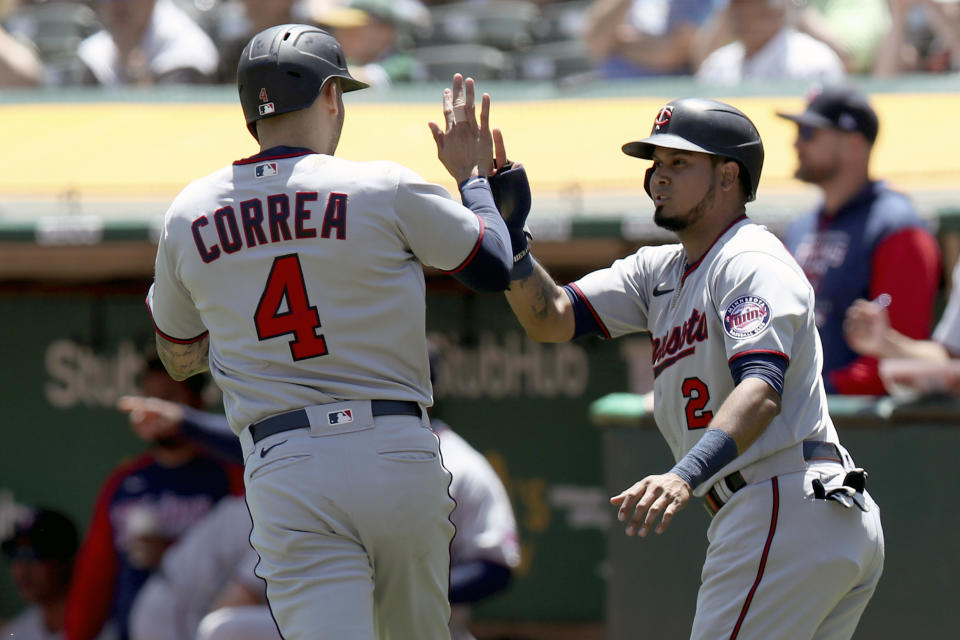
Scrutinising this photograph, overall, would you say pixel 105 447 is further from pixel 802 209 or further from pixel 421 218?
pixel 421 218

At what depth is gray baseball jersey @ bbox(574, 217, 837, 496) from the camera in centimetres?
288

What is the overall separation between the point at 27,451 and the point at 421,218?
4.14 m

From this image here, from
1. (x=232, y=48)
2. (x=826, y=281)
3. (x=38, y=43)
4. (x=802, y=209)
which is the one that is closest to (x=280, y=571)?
(x=826, y=281)

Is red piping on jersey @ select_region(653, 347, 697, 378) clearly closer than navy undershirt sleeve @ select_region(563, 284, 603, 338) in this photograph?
Yes

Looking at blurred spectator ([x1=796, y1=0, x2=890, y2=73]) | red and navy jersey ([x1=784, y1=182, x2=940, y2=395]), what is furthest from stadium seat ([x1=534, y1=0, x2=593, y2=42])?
red and navy jersey ([x1=784, y1=182, x2=940, y2=395])

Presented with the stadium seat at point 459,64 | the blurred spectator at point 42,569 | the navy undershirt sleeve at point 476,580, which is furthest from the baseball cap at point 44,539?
the stadium seat at point 459,64

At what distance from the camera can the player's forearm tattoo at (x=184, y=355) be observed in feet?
10.1

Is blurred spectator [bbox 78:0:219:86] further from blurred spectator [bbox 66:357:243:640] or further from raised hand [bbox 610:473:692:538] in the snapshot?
raised hand [bbox 610:473:692:538]

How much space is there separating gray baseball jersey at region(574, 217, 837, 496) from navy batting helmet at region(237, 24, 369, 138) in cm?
86

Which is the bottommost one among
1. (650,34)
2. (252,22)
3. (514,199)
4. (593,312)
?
(593,312)

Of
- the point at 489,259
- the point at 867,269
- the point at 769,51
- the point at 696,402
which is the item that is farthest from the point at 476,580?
the point at 769,51

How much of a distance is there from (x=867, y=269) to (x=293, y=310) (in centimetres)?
259

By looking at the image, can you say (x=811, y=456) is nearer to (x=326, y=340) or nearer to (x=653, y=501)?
(x=653, y=501)

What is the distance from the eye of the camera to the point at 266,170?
9.29ft
